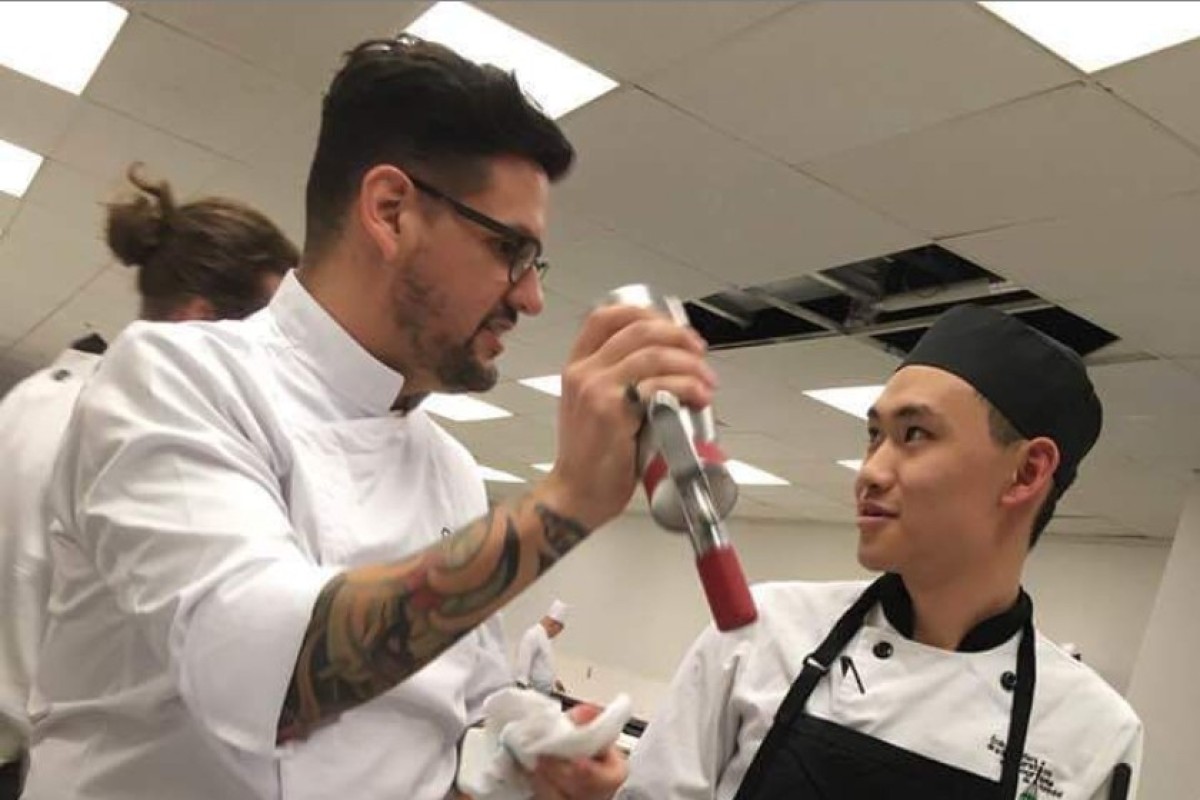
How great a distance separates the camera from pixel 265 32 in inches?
135

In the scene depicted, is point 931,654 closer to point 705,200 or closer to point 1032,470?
point 1032,470

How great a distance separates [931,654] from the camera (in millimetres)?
1662

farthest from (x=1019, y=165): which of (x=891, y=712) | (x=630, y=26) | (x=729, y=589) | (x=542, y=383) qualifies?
(x=542, y=383)

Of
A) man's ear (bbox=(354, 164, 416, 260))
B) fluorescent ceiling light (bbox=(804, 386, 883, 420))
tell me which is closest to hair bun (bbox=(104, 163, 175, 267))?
man's ear (bbox=(354, 164, 416, 260))

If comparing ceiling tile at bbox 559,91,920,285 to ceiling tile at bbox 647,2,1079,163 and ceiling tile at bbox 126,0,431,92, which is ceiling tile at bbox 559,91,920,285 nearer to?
ceiling tile at bbox 647,2,1079,163

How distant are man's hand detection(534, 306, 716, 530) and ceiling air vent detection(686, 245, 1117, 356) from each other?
12.3ft

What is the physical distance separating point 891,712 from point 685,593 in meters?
9.64

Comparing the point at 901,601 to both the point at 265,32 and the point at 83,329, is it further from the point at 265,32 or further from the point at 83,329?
the point at 83,329

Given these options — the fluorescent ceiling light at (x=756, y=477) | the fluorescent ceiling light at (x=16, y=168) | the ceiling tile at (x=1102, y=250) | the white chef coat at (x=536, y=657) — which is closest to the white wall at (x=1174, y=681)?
the ceiling tile at (x=1102, y=250)

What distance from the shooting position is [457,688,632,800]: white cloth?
0.90m

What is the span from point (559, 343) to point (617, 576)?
21.7ft

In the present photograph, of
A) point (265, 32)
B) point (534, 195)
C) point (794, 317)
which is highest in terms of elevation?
point (794, 317)

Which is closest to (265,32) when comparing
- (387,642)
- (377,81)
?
(377,81)

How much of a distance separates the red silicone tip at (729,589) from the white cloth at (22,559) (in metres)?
1.42
